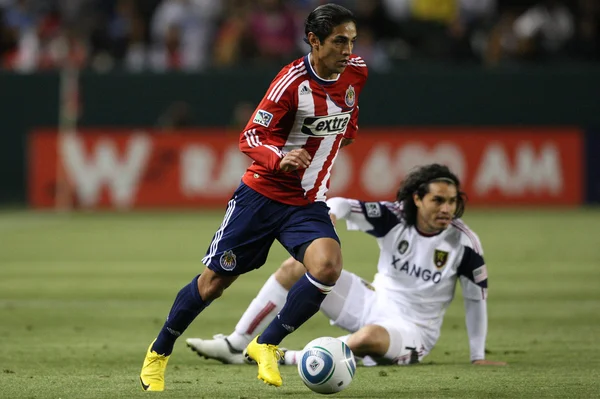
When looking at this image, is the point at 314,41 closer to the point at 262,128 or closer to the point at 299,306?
the point at 262,128

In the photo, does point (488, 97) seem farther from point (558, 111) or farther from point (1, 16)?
point (1, 16)

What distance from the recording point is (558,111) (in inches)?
848

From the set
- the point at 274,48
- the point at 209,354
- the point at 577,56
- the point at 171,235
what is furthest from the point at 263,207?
the point at 577,56

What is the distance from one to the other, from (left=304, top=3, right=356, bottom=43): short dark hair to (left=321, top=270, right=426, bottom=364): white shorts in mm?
1813

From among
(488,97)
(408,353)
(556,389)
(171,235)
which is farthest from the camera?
(488,97)

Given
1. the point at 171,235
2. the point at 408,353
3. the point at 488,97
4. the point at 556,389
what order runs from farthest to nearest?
the point at 488,97 → the point at 171,235 → the point at 408,353 → the point at 556,389

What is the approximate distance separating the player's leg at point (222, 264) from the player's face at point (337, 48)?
0.84 meters

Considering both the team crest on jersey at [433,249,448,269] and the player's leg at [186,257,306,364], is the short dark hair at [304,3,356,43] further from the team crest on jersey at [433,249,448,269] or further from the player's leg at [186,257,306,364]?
the team crest on jersey at [433,249,448,269]

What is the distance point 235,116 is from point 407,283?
14.3m

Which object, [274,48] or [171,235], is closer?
[171,235]

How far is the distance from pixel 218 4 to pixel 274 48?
71.0 inches

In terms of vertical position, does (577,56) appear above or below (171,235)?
above

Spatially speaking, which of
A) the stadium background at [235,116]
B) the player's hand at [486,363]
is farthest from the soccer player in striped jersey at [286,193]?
the stadium background at [235,116]

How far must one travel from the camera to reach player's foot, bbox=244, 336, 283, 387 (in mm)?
5980
